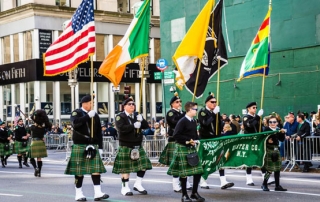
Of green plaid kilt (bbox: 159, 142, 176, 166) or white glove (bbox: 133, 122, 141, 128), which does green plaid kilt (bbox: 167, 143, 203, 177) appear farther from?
green plaid kilt (bbox: 159, 142, 176, 166)

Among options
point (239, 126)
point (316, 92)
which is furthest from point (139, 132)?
point (316, 92)

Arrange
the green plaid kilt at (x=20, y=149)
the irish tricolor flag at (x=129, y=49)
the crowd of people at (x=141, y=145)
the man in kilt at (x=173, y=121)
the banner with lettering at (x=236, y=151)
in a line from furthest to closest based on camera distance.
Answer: the green plaid kilt at (x=20, y=149) < the irish tricolor flag at (x=129, y=49) < the man in kilt at (x=173, y=121) < the banner with lettering at (x=236, y=151) < the crowd of people at (x=141, y=145)

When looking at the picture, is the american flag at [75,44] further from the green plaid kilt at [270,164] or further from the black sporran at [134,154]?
the green plaid kilt at [270,164]

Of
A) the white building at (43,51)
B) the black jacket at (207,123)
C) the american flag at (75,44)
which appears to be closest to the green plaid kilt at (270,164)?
the black jacket at (207,123)

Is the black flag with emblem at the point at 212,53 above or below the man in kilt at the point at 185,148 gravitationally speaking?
above

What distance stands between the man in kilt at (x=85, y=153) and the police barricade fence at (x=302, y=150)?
24.4 ft

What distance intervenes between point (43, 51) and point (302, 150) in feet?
99.1

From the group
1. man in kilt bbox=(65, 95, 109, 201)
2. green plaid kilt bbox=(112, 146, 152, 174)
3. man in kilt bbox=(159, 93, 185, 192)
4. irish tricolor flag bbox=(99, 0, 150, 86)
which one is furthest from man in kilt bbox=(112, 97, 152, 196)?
irish tricolor flag bbox=(99, 0, 150, 86)

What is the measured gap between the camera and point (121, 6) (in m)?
49.1

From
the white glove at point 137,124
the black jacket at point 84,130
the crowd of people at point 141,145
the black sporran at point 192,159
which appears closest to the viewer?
the black sporran at point 192,159

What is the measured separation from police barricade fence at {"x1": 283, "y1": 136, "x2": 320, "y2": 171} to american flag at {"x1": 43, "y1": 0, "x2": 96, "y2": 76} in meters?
7.44

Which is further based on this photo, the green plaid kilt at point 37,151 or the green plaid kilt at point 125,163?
the green plaid kilt at point 37,151

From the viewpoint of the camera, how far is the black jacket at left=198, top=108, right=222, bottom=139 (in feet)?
40.0

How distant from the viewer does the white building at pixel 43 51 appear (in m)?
44.4
